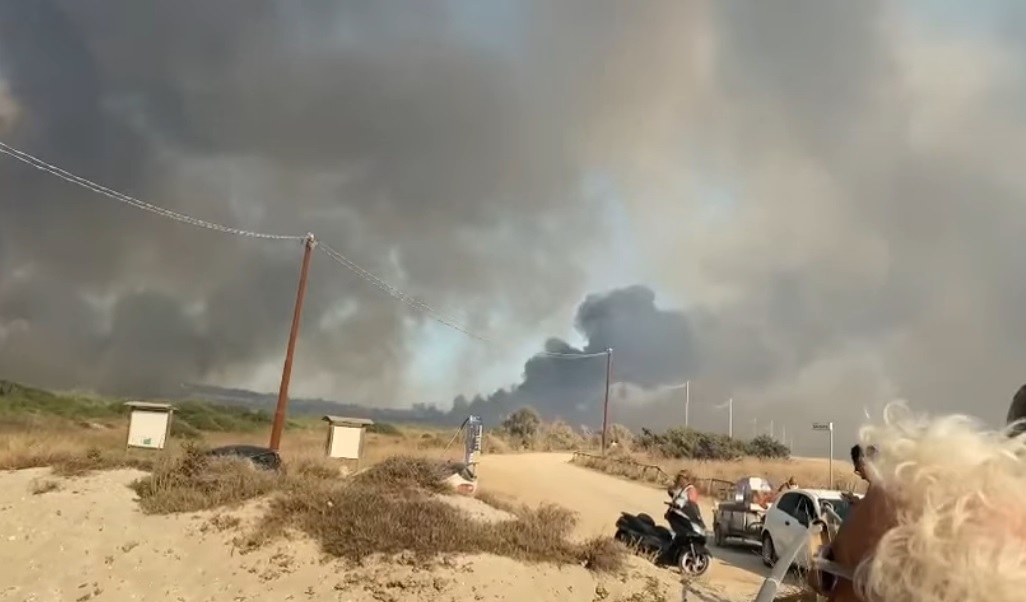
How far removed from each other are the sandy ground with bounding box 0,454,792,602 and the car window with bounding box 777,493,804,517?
244cm

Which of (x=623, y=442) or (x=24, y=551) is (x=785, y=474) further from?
(x=24, y=551)

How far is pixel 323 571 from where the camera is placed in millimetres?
11078

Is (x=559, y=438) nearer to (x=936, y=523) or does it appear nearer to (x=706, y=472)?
(x=706, y=472)

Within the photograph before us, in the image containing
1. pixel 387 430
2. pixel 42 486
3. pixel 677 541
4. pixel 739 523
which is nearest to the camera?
pixel 677 541

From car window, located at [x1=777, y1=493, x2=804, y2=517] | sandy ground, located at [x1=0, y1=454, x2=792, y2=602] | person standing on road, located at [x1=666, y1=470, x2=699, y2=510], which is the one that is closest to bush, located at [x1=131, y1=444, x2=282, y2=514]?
sandy ground, located at [x1=0, y1=454, x2=792, y2=602]

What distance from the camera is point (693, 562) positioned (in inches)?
536

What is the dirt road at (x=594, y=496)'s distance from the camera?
15.9 metres

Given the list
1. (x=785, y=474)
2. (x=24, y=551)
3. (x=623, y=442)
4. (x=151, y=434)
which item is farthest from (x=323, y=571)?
(x=623, y=442)

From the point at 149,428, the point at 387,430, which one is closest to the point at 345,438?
the point at 149,428

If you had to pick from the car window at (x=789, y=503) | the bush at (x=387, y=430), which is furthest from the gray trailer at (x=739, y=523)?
the bush at (x=387, y=430)

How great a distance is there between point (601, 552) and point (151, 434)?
12.4 metres

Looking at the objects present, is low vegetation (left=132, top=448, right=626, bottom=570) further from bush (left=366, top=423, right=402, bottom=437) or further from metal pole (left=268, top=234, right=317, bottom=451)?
bush (left=366, top=423, right=402, bottom=437)

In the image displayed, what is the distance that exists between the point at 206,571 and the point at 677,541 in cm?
761

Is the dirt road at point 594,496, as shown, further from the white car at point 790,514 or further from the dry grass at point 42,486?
the dry grass at point 42,486
